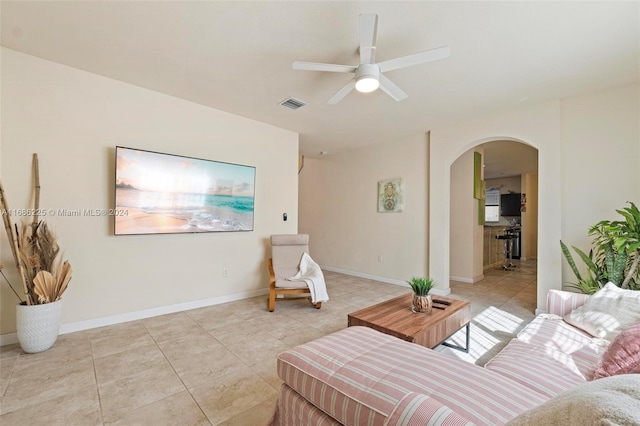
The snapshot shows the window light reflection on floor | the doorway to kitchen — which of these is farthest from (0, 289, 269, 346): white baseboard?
the doorway to kitchen

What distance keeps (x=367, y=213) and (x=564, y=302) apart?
363cm

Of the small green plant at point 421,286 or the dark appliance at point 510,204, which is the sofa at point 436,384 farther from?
the dark appliance at point 510,204

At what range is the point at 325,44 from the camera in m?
2.31

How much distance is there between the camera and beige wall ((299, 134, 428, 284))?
4797mm

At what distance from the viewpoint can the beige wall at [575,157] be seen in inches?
118

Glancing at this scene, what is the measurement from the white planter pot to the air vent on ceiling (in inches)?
125

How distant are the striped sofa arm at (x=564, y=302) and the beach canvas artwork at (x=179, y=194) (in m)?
3.57

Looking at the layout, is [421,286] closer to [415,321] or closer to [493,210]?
[415,321]

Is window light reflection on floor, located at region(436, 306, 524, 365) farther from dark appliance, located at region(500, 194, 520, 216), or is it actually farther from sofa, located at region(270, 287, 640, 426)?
dark appliance, located at region(500, 194, 520, 216)

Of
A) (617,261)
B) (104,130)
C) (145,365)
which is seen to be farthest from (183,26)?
(617,261)

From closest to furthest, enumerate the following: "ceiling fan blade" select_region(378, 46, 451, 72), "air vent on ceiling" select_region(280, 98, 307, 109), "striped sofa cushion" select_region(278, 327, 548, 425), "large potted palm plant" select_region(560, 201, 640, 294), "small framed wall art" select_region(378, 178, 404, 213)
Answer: "striped sofa cushion" select_region(278, 327, 548, 425)
"ceiling fan blade" select_region(378, 46, 451, 72)
"large potted palm plant" select_region(560, 201, 640, 294)
"air vent on ceiling" select_region(280, 98, 307, 109)
"small framed wall art" select_region(378, 178, 404, 213)

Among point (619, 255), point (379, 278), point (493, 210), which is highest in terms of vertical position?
point (493, 210)

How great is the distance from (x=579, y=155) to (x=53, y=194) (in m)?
5.91

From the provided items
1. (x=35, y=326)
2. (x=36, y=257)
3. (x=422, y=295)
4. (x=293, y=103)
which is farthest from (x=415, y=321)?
(x=36, y=257)
